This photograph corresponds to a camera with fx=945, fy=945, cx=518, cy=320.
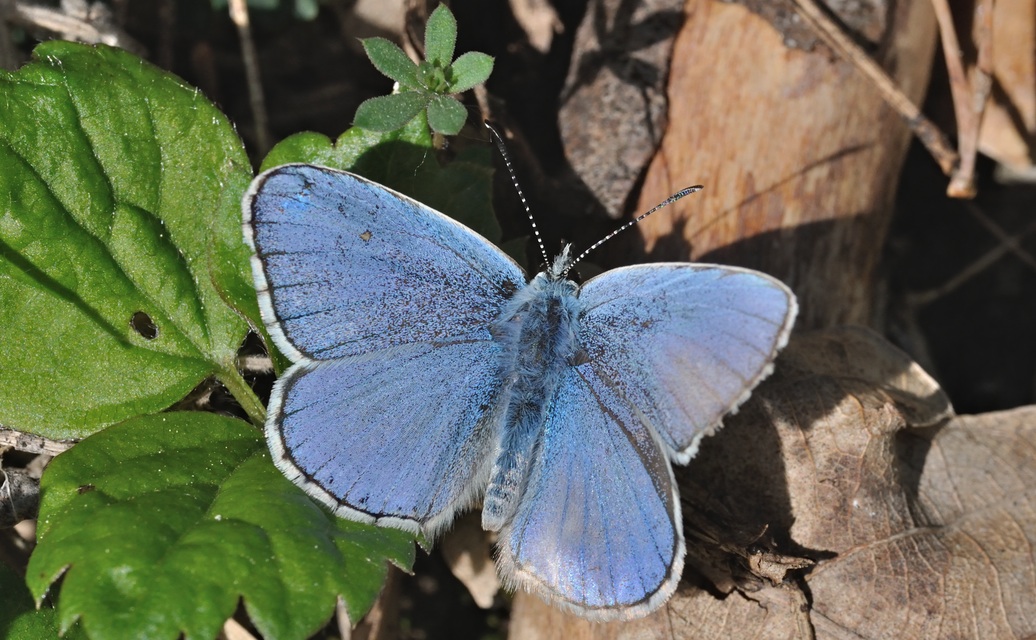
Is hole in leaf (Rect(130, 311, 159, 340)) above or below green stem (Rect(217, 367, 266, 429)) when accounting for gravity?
above

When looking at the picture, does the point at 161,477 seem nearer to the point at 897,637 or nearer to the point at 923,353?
the point at 897,637

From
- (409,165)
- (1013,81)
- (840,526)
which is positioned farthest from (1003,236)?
(409,165)

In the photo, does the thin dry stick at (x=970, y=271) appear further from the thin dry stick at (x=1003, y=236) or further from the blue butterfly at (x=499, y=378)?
the blue butterfly at (x=499, y=378)

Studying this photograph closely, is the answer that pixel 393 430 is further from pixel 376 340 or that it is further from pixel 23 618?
pixel 23 618

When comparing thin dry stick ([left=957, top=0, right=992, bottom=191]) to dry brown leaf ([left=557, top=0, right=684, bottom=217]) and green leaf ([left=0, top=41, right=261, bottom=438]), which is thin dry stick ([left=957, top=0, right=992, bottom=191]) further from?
green leaf ([left=0, top=41, right=261, bottom=438])

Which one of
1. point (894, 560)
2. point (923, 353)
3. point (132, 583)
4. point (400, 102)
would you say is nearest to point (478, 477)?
point (132, 583)

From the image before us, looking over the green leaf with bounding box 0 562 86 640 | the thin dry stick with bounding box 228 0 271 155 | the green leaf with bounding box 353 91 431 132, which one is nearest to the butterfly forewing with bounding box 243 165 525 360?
the green leaf with bounding box 353 91 431 132

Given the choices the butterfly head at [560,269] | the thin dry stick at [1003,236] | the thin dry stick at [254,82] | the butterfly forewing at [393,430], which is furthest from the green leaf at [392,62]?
the thin dry stick at [1003,236]

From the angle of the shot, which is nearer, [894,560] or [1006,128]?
[894,560]
